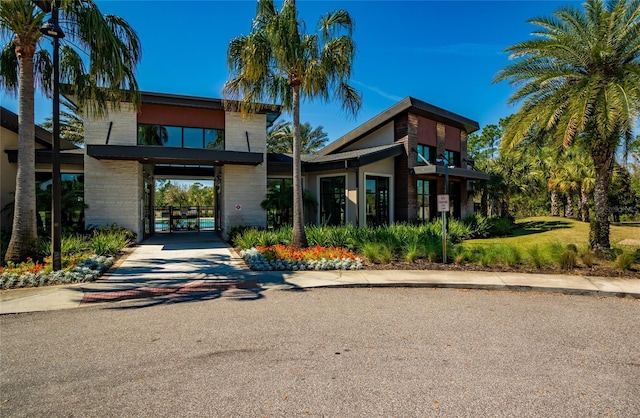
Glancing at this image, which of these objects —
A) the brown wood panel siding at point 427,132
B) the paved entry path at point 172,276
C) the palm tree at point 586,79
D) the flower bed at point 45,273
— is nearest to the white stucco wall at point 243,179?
the paved entry path at point 172,276

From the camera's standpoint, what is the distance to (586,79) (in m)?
10.8

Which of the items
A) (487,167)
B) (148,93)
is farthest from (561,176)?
(148,93)

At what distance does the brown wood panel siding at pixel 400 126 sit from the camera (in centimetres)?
1891

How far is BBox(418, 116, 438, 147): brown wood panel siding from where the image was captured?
19859 millimetres

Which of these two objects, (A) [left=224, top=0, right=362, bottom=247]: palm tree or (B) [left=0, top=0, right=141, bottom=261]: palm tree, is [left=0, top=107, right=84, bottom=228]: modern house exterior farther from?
(A) [left=224, top=0, right=362, bottom=247]: palm tree

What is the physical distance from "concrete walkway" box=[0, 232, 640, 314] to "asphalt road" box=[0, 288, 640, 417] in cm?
73

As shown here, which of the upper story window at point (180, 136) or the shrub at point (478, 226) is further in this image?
the shrub at point (478, 226)

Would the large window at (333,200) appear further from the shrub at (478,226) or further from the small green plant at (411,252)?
the shrub at (478,226)

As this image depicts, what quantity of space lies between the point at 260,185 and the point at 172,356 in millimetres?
13970

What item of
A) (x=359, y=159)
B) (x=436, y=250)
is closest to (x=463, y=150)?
(x=359, y=159)

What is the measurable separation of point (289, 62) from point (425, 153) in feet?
38.2

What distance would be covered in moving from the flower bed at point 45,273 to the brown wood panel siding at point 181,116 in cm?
872

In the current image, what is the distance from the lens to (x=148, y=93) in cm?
1575

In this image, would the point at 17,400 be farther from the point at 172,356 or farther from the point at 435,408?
the point at 435,408
